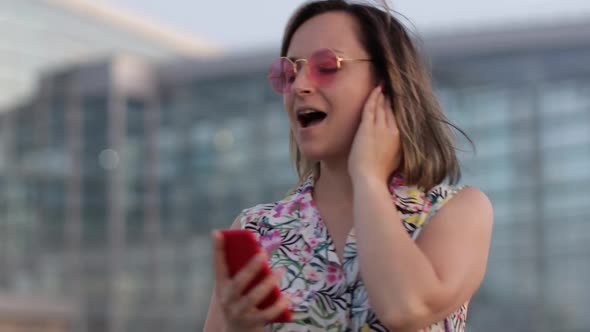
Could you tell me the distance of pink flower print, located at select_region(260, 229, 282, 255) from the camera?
2121mm

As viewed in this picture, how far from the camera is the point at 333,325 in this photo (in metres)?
1.99

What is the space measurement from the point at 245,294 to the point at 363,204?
299mm

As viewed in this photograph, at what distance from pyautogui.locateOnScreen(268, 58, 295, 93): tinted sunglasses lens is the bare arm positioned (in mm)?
320

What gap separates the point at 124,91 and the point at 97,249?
5226 mm

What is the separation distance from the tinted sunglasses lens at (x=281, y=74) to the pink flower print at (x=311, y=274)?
40cm

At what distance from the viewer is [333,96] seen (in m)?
2.12

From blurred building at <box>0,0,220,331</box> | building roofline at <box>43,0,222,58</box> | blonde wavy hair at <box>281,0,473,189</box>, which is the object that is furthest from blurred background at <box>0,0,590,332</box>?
blonde wavy hair at <box>281,0,473,189</box>

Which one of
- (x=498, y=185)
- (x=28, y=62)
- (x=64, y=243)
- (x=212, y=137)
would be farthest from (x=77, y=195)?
(x=498, y=185)

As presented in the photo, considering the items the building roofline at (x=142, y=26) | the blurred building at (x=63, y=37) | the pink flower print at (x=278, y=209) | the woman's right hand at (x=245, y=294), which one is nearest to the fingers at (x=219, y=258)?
the woman's right hand at (x=245, y=294)

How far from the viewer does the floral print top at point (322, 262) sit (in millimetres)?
1998

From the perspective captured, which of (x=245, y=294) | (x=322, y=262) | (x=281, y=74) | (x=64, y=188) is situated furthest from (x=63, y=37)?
(x=245, y=294)

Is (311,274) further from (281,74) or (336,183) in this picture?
(281,74)

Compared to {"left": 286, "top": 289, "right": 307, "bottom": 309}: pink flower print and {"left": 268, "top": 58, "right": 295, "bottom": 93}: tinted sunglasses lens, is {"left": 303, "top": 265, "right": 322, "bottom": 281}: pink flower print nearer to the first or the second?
{"left": 286, "top": 289, "right": 307, "bottom": 309}: pink flower print

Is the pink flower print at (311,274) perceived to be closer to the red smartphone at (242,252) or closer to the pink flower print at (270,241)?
the pink flower print at (270,241)
